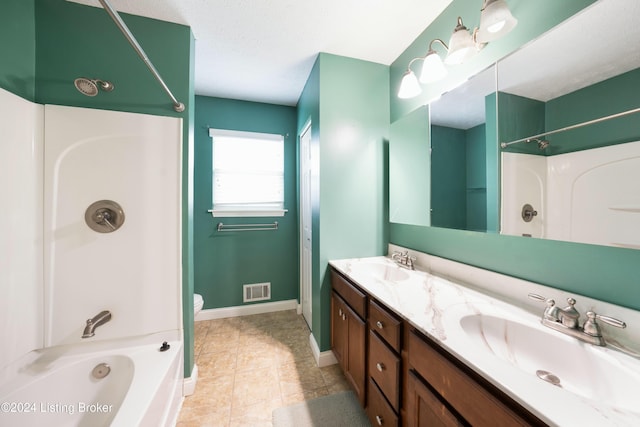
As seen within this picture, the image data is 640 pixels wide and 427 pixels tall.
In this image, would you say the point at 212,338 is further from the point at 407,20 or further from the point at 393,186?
the point at 407,20

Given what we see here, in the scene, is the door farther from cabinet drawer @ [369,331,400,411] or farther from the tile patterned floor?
cabinet drawer @ [369,331,400,411]

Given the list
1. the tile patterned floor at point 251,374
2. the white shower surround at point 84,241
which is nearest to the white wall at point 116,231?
the white shower surround at point 84,241

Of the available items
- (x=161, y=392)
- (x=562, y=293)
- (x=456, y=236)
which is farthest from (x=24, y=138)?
(x=562, y=293)

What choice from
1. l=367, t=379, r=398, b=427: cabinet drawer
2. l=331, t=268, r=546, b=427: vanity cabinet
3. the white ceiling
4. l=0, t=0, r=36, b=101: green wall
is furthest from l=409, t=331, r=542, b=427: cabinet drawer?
l=0, t=0, r=36, b=101: green wall

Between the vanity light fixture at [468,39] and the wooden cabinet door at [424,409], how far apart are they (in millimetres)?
1526

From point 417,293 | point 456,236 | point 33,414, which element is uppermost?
point 456,236

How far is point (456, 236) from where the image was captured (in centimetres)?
134

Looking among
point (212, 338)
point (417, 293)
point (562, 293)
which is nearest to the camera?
point (562, 293)

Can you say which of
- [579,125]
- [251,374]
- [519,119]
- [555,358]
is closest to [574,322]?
[555,358]

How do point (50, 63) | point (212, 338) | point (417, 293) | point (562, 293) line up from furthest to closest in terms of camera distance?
point (212, 338) → point (50, 63) → point (417, 293) → point (562, 293)

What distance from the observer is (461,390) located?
66 cm

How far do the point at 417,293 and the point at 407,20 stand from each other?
5.69 feet

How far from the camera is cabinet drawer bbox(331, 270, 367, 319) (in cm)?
125

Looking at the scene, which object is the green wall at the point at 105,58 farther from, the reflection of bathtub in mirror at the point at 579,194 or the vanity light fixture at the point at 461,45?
the reflection of bathtub in mirror at the point at 579,194
